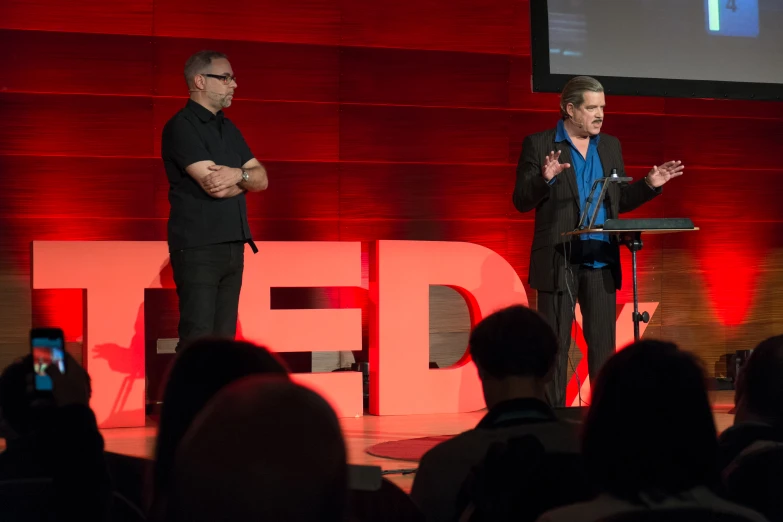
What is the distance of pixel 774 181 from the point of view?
607 cm

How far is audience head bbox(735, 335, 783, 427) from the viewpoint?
5.11 feet

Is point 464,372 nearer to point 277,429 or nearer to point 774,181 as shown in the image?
point 774,181

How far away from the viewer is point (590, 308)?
373 centimetres

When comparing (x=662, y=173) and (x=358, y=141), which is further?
(x=358, y=141)

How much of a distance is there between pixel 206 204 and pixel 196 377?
100 inches

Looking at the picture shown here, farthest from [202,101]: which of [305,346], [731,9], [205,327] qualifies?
[731,9]

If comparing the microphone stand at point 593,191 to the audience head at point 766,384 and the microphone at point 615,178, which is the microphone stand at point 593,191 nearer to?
the microphone at point 615,178

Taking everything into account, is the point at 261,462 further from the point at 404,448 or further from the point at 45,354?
the point at 404,448

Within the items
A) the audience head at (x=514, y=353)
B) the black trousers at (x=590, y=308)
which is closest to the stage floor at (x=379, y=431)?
the black trousers at (x=590, y=308)

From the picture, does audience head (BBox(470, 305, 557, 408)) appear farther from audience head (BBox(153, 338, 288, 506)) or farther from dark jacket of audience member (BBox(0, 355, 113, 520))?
dark jacket of audience member (BBox(0, 355, 113, 520))

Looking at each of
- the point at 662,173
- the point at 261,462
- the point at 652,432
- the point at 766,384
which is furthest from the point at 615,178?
the point at 261,462

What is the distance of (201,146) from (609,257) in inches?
65.0

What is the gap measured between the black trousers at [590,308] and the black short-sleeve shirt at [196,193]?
4.08 ft

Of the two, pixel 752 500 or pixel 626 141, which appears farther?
pixel 626 141
